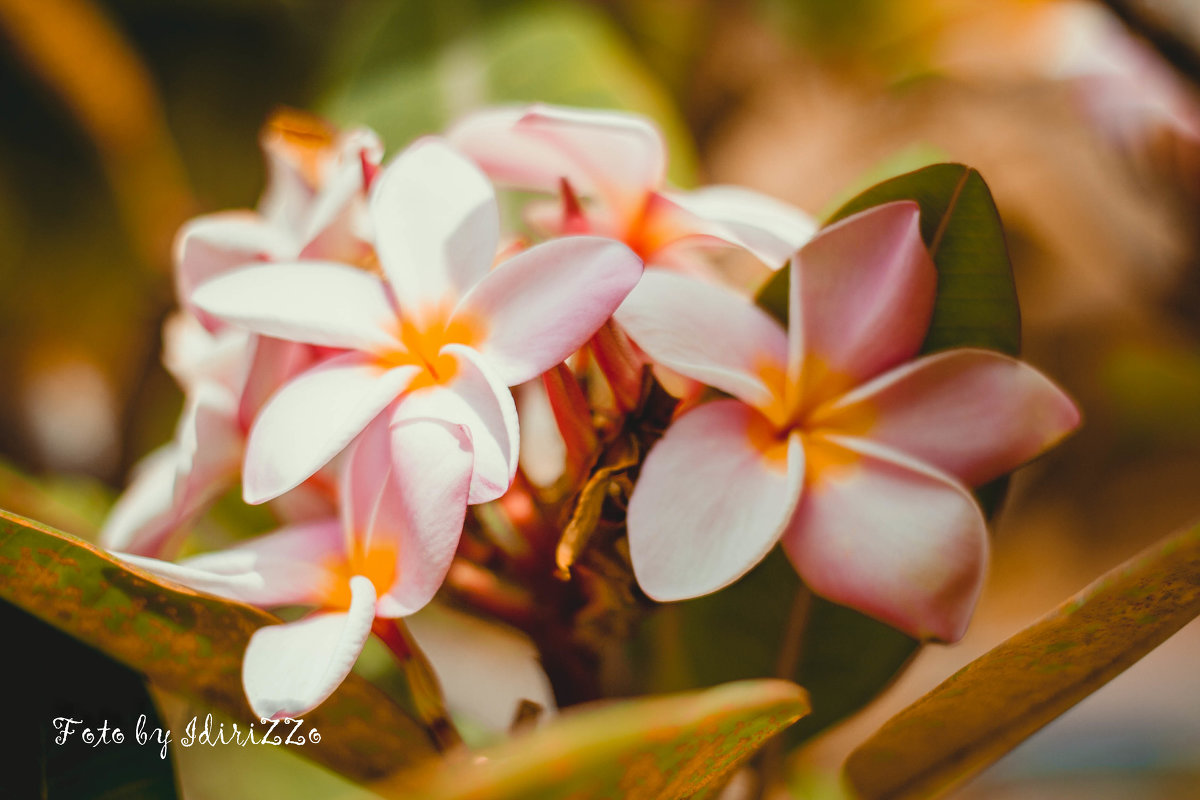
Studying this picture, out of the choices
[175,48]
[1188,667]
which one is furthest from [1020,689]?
[175,48]

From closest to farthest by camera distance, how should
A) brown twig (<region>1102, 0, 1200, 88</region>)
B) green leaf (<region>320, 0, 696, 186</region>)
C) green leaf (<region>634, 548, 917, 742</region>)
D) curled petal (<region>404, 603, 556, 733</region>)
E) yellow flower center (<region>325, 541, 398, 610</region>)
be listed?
yellow flower center (<region>325, 541, 398, 610</region>), green leaf (<region>634, 548, 917, 742</region>), brown twig (<region>1102, 0, 1200, 88</region>), green leaf (<region>320, 0, 696, 186</region>), curled petal (<region>404, 603, 556, 733</region>)

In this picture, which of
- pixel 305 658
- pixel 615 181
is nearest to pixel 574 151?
pixel 615 181

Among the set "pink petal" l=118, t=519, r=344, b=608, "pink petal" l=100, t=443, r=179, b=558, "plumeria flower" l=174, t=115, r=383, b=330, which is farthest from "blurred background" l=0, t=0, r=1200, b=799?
"pink petal" l=118, t=519, r=344, b=608

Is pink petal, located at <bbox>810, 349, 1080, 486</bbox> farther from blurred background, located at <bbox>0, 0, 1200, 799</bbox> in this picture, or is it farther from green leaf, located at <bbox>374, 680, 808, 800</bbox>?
blurred background, located at <bbox>0, 0, 1200, 799</bbox>

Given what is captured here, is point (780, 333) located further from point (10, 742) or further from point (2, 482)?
point (2, 482)

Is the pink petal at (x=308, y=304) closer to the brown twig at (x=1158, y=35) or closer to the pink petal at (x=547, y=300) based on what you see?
the pink petal at (x=547, y=300)
